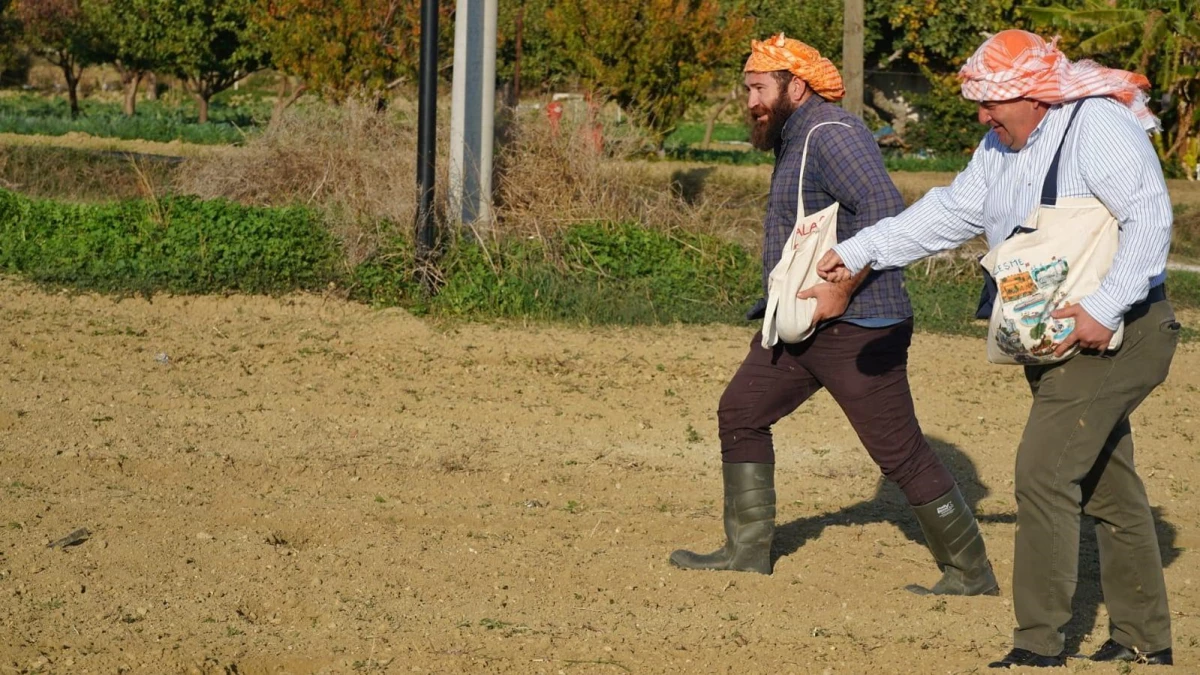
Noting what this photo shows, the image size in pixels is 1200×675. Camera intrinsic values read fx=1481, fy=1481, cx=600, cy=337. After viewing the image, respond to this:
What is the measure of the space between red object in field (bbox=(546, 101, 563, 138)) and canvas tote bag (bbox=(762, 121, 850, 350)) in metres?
7.14

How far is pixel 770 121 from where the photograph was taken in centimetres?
533

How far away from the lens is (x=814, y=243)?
16.6 ft

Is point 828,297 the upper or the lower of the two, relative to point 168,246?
upper

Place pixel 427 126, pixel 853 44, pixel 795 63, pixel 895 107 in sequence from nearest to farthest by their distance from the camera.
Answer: pixel 795 63, pixel 427 126, pixel 853 44, pixel 895 107

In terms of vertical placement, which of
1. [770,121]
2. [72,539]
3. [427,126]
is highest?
[770,121]

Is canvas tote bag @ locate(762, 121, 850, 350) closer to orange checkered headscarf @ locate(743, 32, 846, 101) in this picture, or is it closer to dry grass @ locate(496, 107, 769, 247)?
→ orange checkered headscarf @ locate(743, 32, 846, 101)

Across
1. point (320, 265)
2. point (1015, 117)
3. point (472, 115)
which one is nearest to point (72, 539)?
point (1015, 117)

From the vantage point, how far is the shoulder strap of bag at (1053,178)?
4227 millimetres

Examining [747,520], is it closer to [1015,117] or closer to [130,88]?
[1015,117]

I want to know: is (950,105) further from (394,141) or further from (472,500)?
(472,500)

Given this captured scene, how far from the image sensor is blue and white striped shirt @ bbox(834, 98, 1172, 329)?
4062mm

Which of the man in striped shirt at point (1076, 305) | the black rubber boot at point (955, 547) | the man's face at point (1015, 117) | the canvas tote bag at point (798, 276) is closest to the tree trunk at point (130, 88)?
the canvas tote bag at point (798, 276)

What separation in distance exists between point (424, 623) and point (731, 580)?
1225 millimetres

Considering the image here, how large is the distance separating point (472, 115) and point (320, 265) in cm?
165
